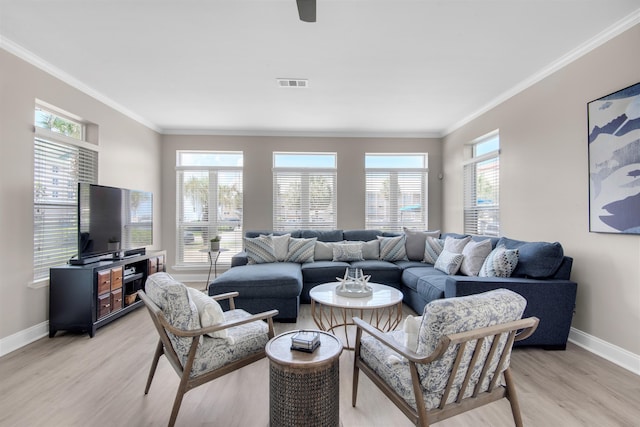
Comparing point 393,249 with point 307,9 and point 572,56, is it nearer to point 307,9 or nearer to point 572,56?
point 572,56

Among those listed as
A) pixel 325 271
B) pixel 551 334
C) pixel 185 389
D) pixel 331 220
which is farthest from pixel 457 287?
pixel 331 220

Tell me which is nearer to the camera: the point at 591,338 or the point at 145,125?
the point at 591,338

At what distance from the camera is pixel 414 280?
3.49 m

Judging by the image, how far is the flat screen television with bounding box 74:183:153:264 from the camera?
9.93 feet

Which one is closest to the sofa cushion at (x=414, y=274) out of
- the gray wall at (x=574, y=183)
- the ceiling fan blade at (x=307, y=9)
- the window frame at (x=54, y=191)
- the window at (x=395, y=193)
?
the gray wall at (x=574, y=183)

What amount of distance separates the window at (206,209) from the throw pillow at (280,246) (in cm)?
127

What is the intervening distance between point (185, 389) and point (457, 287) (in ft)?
7.20

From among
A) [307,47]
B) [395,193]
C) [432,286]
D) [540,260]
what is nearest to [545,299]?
[540,260]

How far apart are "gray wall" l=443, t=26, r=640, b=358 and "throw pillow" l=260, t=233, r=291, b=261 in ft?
9.67

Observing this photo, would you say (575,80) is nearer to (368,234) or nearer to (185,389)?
(368,234)

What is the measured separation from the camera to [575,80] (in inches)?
108

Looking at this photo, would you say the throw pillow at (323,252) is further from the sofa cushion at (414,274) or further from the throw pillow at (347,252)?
the sofa cushion at (414,274)

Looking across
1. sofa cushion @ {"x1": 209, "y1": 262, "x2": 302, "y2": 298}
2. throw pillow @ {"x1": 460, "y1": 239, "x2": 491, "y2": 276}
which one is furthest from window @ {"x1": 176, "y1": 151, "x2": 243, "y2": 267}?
throw pillow @ {"x1": 460, "y1": 239, "x2": 491, "y2": 276}

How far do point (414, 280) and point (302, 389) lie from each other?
2.36m
